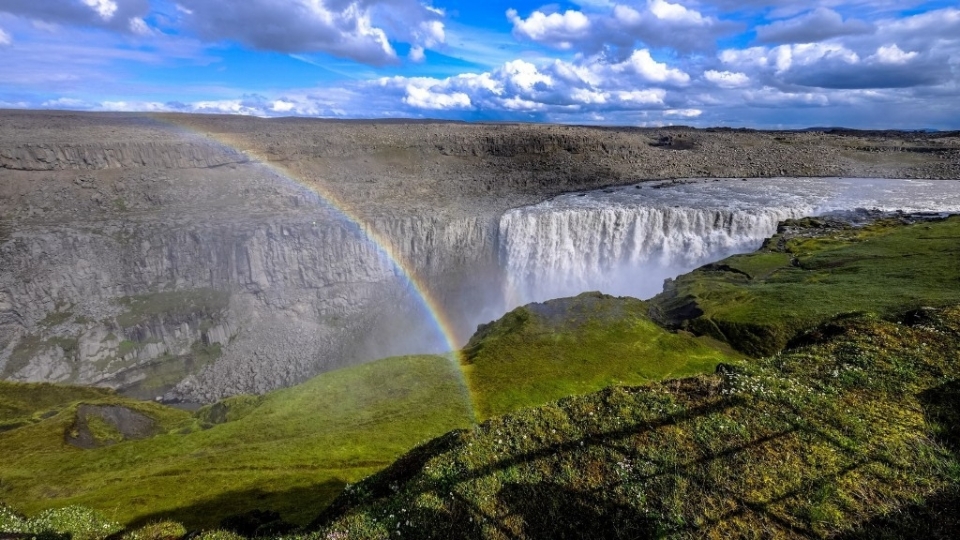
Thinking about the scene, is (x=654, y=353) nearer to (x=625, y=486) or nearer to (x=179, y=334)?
(x=625, y=486)

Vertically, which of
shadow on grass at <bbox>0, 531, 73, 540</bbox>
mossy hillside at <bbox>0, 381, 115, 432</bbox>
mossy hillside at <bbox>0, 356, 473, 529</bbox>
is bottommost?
mossy hillside at <bbox>0, 381, 115, 432</bbox>

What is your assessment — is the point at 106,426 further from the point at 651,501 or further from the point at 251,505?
the point at 651,501

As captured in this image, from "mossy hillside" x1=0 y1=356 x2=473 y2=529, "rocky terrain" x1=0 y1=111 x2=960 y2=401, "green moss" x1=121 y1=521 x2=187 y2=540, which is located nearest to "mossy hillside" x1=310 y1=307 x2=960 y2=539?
"green moss" x1=121 y1=521 x2=187 y2=540

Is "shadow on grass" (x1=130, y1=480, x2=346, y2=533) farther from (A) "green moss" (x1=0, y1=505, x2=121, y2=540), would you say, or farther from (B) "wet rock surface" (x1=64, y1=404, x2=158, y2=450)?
(B) "wet rock surface" (x1=64, y1=404, x2=158, y2=450)

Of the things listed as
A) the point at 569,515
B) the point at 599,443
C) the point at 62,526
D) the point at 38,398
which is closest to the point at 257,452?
the point at 62,526

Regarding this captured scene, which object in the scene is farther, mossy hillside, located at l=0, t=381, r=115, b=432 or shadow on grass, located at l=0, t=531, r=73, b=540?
mossy hillside, located at l=0, t=381, r=115, b=432

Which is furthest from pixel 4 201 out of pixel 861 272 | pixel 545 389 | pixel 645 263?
pixel 861 272

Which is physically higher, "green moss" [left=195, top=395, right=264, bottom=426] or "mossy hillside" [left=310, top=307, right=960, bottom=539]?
"mossy hillside" [left=310, top=307, right=960, bottom=539]
